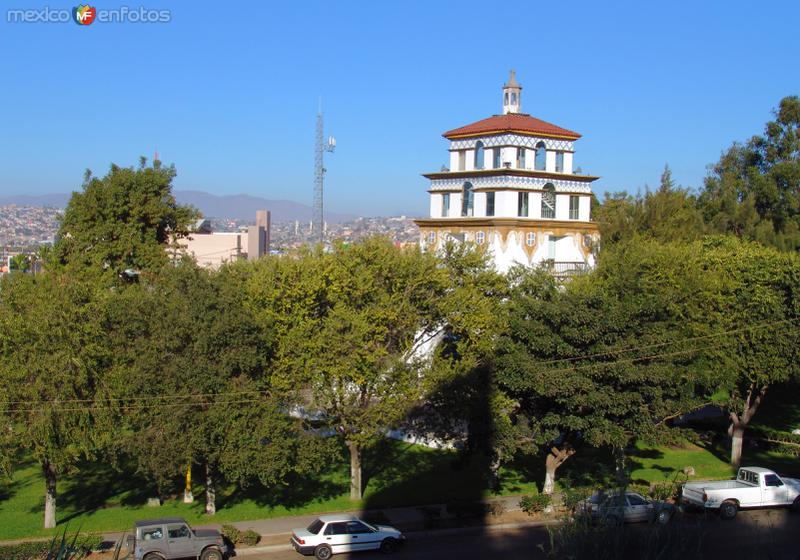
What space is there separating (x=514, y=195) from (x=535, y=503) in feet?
58.0

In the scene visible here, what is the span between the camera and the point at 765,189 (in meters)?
51.2

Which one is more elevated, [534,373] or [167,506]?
[534,373]

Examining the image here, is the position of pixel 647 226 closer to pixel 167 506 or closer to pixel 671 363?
pixel 671 363

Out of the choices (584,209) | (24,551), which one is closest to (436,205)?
(584,209)

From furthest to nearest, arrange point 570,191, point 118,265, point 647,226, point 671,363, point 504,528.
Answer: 1. point 647,226
2. point 570,191
3. point 118,265
4. point 671,363
5. point 504,528

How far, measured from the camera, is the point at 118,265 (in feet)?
124

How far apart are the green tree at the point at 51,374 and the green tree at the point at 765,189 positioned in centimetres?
3789

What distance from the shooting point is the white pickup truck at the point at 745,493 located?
2473 cm

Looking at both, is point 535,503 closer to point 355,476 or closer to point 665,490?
point 665,490

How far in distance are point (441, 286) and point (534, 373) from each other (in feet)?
14.5

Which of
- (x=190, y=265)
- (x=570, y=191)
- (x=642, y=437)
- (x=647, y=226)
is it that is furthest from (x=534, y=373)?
(x=647, y=226)

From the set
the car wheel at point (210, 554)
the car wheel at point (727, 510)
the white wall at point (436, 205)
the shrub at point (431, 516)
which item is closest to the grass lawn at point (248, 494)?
the shrub at point (431, 516)

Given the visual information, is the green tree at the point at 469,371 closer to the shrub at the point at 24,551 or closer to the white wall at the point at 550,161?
the shrub at the point at 24,551

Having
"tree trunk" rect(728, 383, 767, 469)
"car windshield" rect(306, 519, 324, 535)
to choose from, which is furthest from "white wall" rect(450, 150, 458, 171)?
"car windshield" rect(306, 519, 324, 535)
